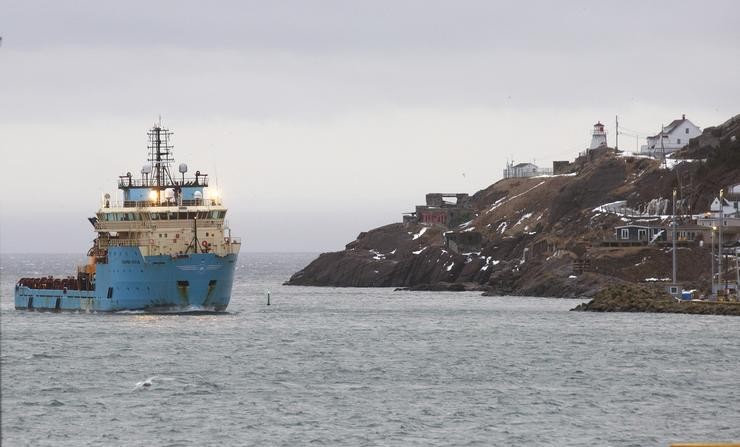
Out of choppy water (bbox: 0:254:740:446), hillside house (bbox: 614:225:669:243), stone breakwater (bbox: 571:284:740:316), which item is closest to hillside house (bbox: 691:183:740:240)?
hillside house (bbox: 614:225:669:243)

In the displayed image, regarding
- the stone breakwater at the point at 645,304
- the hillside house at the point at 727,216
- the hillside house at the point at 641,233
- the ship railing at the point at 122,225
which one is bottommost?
the stone breakwater at the point at 645,304

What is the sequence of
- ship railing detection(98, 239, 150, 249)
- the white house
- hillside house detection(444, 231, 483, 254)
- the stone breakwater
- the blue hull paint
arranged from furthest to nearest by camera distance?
1. hillside house detection(444, 231, 483, 254)
2. the white house
3. the stone breakwater
4. ship railing detection(98, 239, 150, 249)
5. the blue hull paint

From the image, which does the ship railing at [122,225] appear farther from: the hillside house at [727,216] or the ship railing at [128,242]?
the hillside house at [727,216]

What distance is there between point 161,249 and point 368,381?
133 feet

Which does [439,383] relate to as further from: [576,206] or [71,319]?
[576,206]

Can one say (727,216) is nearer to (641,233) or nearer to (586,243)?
(641,233)

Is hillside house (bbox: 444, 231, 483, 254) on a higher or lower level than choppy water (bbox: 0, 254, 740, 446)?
higher

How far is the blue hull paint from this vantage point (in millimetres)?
98750

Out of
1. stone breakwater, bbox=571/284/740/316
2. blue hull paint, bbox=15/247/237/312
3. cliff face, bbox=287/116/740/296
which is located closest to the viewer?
blue hull paint, bbox=15/247/237/312

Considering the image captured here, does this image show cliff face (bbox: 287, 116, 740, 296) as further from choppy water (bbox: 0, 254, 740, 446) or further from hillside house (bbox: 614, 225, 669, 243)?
choppy water (bbox: 0, 254, 740, 446)

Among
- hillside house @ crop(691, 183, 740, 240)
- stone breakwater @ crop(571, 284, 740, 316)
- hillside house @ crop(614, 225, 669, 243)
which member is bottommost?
stone breakwater @ crop(571, 284, 740, 316)

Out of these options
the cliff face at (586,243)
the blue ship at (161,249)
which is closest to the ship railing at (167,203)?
the blue ship at (161,249)

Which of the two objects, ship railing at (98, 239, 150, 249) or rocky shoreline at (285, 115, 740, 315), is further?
rocky shoreline at (285, 115, 740, 315)

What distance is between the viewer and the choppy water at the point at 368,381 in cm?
4731
